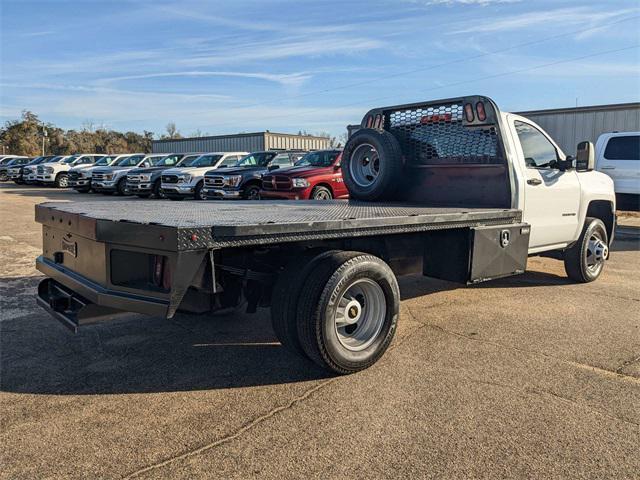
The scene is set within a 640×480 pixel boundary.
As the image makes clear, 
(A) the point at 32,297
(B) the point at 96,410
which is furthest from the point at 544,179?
(A) the point at 32,297

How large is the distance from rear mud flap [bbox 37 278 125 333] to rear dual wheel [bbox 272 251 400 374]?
1158mm

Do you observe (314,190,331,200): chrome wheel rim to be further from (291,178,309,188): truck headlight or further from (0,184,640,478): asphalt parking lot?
(0,184,640,478): asphalt parking lot

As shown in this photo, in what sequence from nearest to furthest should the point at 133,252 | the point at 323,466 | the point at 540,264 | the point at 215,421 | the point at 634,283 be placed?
the point at 323,466 < the point at 215,421 < the point at 133,252 < the point at 634,283 < the point at 540,264

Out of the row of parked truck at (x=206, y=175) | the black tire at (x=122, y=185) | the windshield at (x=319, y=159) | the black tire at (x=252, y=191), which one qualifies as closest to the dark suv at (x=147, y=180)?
the row of parked truck at (x=206, y=175)

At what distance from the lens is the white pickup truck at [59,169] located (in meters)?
26.5

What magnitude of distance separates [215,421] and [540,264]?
6.52 m

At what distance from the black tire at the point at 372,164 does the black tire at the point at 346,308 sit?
90.4 inches

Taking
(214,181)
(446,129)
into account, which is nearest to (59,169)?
(214,181)

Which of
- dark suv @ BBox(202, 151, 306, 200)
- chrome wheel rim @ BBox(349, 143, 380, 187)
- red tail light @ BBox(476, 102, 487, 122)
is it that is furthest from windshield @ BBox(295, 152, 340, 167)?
red tail light @ BBox(476, 102, 487, 122)

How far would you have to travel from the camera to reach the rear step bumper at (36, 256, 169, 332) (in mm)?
3252

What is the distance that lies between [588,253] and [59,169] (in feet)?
85.5

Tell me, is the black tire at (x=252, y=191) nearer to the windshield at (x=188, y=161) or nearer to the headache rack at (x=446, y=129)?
the windshield at (x=188, y=161)

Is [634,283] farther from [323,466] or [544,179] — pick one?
[323,466]

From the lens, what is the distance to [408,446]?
9.50 feet
